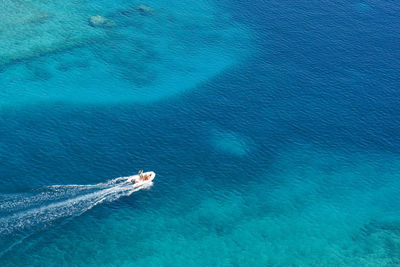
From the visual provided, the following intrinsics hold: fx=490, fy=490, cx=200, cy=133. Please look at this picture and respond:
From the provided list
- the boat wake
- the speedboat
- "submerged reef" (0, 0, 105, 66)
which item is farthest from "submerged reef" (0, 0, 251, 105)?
the boat wake

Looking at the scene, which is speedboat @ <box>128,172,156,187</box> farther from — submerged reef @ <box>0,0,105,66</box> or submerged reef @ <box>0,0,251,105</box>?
submerged reef @ <box>0,0,105,66</box>

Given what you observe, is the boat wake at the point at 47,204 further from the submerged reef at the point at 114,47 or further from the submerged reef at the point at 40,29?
the submerged reef at the point at 40,29

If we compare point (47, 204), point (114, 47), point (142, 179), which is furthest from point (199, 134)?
point (114, 47)

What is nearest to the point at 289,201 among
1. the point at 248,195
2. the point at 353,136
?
the point at 248,195

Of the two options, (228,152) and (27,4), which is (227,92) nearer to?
(228,152)

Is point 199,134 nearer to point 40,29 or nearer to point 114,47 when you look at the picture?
point 114,47
